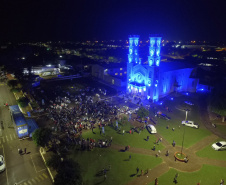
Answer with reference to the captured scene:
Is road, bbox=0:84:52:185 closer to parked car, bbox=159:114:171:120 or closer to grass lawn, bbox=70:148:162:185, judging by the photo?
grass lawn, bbox=70:148:162:185

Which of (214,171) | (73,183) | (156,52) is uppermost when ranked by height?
(156,52)

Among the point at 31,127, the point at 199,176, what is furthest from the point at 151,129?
the point at 31,127

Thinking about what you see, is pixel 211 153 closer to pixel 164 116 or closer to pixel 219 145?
pixel 219 145

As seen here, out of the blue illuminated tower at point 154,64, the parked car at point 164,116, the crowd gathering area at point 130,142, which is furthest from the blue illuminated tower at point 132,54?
the parked car at point 164,116

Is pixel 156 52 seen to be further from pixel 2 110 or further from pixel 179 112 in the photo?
pixel 2 110

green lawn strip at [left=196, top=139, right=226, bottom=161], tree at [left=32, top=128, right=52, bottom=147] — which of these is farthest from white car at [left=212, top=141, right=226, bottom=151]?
tree at [left=32, top=128, right=52, bottom=147]

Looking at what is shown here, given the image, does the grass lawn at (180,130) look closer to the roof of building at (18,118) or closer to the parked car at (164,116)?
the parked car at (164,116)

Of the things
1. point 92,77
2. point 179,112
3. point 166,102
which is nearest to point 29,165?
point 179,112
